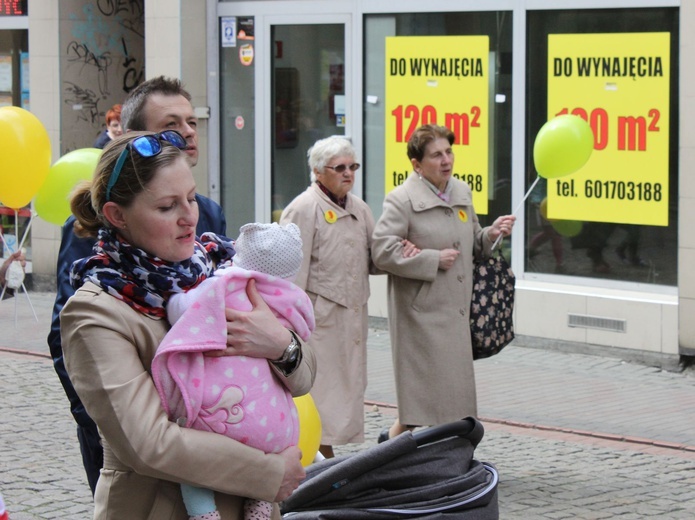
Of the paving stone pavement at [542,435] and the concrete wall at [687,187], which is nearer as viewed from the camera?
the paving stone pavement at [542,435]

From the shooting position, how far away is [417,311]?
7184mm

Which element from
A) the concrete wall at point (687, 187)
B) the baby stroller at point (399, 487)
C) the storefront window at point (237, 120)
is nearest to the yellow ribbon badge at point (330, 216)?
the baby stroller at point (399, 487)

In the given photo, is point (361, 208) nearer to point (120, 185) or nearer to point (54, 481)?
point (54, 481)

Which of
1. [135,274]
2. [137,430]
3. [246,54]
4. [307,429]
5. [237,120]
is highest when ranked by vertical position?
[246,54]

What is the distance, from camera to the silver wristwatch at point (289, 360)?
2.97 meters

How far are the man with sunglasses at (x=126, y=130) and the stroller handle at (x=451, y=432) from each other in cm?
97

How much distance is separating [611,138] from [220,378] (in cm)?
832

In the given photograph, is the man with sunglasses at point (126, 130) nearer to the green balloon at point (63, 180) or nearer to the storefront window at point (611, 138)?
the green balloon at point (63, 180)

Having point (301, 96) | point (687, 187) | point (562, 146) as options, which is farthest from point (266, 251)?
point (301, 96)

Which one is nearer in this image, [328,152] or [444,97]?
[328,152]

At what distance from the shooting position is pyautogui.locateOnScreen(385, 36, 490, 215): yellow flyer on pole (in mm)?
11625

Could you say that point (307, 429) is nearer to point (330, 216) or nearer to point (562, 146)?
point (330, 216)

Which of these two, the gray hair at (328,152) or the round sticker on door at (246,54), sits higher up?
the round sticker on door at (246,54)

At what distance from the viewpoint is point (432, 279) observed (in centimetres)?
706
